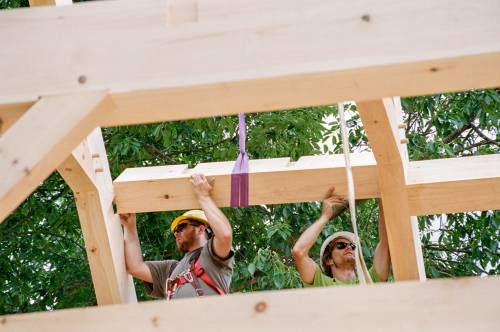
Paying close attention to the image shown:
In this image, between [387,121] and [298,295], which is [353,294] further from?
[387,121]

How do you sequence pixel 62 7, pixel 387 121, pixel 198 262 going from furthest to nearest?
1. pixel 198 262
2. pixel 387 121
3. pixel 62 7

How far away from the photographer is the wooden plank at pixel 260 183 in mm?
3361

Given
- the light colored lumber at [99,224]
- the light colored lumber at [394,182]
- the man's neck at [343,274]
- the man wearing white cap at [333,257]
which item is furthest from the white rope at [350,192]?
the man's neck at [343,274]

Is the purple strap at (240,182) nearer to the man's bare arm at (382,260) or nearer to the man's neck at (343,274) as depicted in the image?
the man's bare arm at (382,260)

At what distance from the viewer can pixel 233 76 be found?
2.06 meters

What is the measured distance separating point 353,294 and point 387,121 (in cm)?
85

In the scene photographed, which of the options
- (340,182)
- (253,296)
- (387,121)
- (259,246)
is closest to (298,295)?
(253,296)

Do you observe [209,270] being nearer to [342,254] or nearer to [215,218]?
[215,218]

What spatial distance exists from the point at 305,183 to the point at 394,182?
322 mm

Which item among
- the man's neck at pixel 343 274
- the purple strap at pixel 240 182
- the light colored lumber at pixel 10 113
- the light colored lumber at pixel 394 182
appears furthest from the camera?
the man's neck at pixel 343 274

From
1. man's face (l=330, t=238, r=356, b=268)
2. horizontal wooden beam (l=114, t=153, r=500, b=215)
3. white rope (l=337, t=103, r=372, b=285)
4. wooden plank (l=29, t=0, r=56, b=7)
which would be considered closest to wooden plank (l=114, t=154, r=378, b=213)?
horizontal wooden beam (l=114, t=153, r=500, b=215)

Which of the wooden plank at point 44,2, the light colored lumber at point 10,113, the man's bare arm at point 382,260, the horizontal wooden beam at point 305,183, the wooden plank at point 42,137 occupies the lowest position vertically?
the man's bare arm at point 382,260

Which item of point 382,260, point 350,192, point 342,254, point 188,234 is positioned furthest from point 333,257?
point 350,192

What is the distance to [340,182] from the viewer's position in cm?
337
